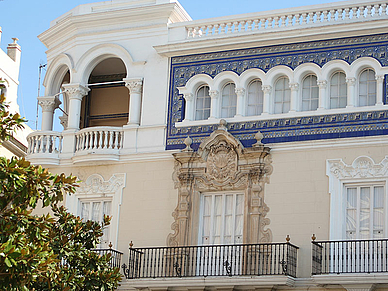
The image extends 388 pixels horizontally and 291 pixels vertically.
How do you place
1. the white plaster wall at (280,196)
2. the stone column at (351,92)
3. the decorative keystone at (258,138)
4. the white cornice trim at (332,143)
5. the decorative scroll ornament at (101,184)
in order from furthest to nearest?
the decorative scroll ornament at (101,184) → the decorative keystone at (258,138) → the stone column at (351,92) → the white plaster wall at (280,196) → the white cornice trim at (332,143)

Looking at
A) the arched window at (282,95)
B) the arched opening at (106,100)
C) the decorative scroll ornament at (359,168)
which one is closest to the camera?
the decorative scroll ornament at (359,168)

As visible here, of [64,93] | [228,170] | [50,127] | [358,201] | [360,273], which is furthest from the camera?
[64,93]

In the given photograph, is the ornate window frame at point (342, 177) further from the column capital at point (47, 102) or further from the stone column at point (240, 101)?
the column capital at point (47, 102)

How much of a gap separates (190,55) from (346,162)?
17.1 feet

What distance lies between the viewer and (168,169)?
2281 centimetres

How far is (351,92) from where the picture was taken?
69.6ft

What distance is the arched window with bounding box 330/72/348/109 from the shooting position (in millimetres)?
21531

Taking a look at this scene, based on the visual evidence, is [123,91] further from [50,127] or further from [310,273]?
[310,273]

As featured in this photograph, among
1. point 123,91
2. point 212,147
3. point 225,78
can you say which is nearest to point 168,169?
point 212,147

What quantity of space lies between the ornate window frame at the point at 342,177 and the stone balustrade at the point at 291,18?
352 centimetres

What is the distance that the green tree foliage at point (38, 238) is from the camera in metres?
14.1

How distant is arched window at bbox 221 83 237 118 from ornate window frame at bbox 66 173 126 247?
3.14m

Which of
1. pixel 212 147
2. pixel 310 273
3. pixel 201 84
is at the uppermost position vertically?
pixel 201 84

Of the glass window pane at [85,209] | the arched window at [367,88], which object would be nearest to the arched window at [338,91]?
the arched window at [367,88]
